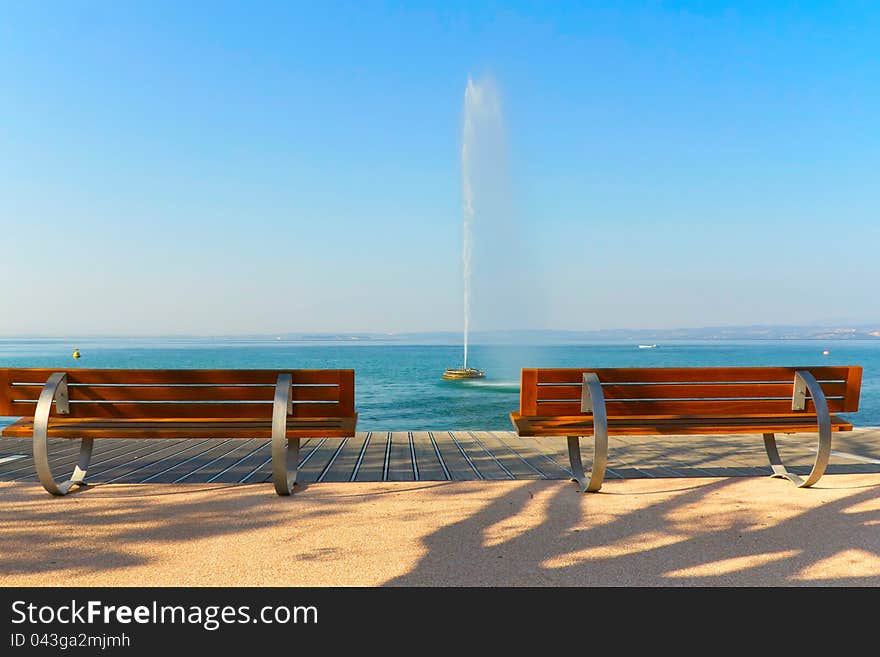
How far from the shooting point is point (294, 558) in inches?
132

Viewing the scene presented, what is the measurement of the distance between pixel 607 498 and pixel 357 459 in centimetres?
262

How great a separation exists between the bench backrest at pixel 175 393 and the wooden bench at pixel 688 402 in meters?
1.56

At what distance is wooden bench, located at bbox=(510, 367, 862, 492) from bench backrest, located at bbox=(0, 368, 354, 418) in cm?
156

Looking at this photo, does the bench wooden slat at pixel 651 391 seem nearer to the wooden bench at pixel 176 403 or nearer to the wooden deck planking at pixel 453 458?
the wooden deck planking at pixel 453 458

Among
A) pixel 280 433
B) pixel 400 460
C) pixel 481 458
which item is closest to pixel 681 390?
pixel 481 458

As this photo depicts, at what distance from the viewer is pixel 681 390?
493 centimetres

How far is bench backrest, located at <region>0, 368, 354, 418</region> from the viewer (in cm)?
473

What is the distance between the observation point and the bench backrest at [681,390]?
192 inches

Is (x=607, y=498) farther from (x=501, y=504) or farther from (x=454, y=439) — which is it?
(x=454, y=439)

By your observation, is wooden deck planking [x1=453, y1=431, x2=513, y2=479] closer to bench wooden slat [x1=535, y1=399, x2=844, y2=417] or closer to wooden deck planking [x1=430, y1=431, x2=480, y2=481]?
wooden deck planking [x1=430, y1=431, x2=480, y2=481]

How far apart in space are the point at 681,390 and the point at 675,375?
5.9 inches

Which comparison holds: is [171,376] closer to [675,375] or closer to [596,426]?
[596,426]

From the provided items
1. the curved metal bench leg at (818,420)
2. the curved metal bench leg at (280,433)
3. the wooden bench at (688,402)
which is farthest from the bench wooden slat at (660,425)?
the curved metal bench leg at (280,433)
